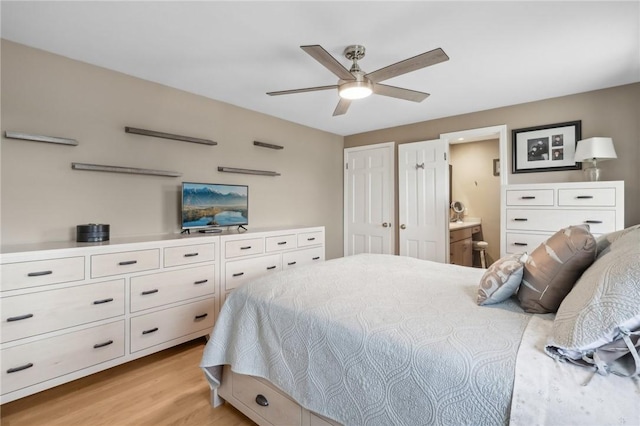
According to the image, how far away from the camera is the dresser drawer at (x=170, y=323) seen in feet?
7.71

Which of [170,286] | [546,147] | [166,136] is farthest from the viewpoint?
[546,147]

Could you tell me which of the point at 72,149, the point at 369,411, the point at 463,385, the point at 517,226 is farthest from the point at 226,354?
the point at 517,226

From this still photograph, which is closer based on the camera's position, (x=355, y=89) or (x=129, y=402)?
(x=129, y=402)

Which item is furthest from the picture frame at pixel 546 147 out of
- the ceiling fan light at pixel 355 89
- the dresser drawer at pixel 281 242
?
the dresser drawer at pixel 281 242

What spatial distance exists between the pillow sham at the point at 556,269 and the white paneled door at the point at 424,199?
2674 mm

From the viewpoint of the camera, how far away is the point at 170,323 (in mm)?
2521

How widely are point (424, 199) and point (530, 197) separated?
1.28 metres

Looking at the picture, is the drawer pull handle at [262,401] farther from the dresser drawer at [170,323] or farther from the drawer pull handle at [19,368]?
the drawer pull handle at [19,368]

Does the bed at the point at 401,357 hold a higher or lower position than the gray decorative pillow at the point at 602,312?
lower

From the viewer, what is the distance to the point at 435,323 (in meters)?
1.21

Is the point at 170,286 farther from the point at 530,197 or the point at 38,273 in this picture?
the point at 530,197

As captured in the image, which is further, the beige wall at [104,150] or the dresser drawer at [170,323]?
the dresser drawer at [170,323]

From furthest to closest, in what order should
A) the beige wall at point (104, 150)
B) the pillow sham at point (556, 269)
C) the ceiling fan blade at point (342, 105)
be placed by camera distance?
1. the ceiling fan blade at point (342, 105)
2. the beige wall at point (104, 150)
3. the pillow sham at point (556, 269)

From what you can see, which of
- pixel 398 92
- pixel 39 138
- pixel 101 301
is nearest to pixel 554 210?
pixel 398 92
